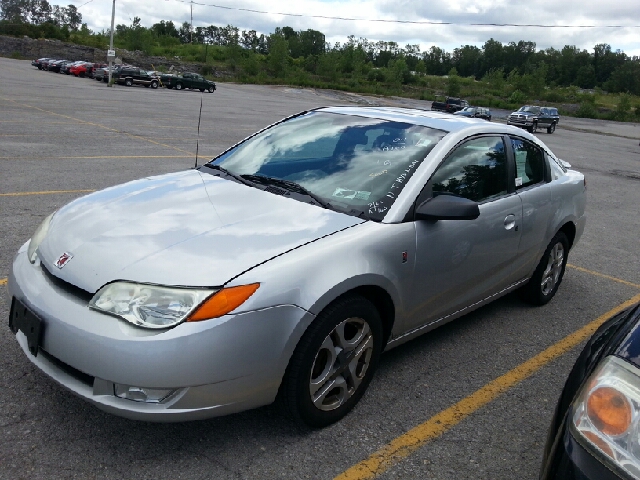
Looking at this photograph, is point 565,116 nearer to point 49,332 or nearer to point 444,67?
point 49,332

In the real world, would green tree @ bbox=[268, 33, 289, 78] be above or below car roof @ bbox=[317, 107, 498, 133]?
above

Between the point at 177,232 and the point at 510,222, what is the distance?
92.8 inches

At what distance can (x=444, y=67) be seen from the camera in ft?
507

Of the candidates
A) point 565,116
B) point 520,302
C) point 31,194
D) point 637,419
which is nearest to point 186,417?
point 637,419

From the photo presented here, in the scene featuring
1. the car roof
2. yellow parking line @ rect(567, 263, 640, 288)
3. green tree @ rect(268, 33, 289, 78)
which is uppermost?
green tree @ rect(268, 33, 289, 78)

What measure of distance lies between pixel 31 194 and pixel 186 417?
223 inches

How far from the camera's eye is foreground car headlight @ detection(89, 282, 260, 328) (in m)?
2.42

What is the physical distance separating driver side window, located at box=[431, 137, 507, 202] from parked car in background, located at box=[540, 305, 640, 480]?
1.80 meters

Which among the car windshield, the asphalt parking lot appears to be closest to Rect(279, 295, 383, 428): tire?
the asphalt parking lot

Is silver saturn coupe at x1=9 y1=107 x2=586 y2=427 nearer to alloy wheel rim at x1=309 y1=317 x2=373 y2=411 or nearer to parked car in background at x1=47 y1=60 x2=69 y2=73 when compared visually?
alloy wheel rim at x1=309 y1=317 x2=373 y2=411

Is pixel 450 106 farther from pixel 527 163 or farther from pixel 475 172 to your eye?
pixel 475 172

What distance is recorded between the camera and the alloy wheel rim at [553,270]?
16.1ft

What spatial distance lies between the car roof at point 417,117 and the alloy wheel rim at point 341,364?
157cm

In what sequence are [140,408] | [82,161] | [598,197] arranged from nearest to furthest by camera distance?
[140,408], [82,161], [598,197]
